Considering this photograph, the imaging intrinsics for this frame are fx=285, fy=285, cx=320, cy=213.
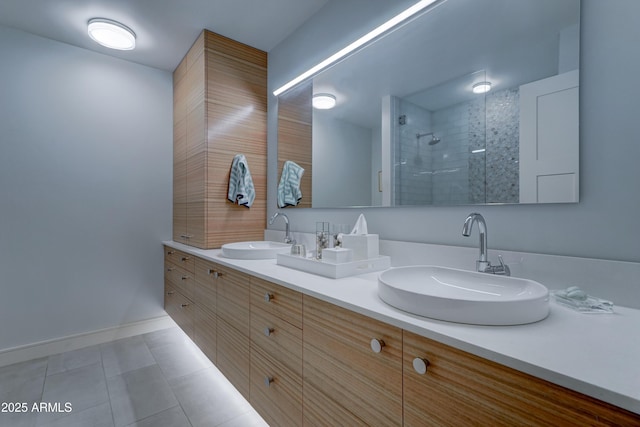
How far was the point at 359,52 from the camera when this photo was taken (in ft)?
5.51

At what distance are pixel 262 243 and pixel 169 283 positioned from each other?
3.55 ft

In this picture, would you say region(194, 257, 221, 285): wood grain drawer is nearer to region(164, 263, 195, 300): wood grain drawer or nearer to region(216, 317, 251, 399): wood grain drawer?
region(164, 263, 195, 300): wood grain drawer

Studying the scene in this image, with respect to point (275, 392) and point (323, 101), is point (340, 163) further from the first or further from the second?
point (275, 392)

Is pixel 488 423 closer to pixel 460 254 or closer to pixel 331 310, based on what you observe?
pixel 331 310

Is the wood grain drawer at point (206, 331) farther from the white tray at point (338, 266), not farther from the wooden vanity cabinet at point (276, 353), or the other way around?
the white tray at point (338, 266)

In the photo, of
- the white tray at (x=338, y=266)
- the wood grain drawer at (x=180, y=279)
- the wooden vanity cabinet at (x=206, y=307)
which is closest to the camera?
the white tray at (x=338, y=266)

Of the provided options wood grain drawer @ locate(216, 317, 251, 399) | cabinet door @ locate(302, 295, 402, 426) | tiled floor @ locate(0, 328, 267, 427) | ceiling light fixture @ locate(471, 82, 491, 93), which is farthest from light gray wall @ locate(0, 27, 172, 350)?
ceiling light fixture @ locate(471, 82, 491, 93)

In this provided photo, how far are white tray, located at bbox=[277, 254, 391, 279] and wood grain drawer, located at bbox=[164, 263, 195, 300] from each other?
41.9 inches

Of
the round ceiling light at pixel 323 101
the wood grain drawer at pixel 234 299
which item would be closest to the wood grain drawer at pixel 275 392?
the wood grain drawer at pixel 234 299

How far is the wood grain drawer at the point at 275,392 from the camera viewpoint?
113 centimetres

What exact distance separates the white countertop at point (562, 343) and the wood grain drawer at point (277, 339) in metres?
0.31

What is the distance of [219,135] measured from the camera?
224cm

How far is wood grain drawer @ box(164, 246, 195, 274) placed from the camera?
2156 mm

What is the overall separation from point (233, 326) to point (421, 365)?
3.80 feet
